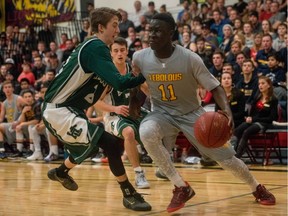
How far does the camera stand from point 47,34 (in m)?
18.7

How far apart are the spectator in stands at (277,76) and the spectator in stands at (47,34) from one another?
10103 millimetres

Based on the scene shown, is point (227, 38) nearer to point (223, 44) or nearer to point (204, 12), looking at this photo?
point (223, 44)

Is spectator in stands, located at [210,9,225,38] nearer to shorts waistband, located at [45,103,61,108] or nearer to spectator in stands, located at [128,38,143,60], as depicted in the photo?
spectator in stands, located at [128,38,143,60]

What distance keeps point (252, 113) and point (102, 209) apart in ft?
16.1

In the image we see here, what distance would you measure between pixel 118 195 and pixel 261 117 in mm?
4004

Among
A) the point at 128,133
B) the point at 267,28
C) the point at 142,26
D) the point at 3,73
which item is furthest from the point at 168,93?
the point at 3,73

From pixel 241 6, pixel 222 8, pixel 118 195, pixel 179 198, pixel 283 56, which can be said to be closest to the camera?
pixel 179 198

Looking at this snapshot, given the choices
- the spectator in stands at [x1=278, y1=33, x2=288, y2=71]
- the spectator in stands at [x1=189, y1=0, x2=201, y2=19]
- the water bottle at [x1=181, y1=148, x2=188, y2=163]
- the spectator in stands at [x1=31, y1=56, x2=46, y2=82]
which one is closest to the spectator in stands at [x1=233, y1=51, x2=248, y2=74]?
the spectator in stands at [x1=278, y1=33, x2=288, y2=71]

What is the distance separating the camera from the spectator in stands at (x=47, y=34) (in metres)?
18.5

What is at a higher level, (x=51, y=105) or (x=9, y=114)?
(x=51, y=105)

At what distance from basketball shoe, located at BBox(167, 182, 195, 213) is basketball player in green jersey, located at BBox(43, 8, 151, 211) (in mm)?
231

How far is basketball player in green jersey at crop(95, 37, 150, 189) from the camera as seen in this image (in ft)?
20.3

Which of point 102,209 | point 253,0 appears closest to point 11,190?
point 102,209

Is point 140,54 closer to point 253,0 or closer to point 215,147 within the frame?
point 215,147
